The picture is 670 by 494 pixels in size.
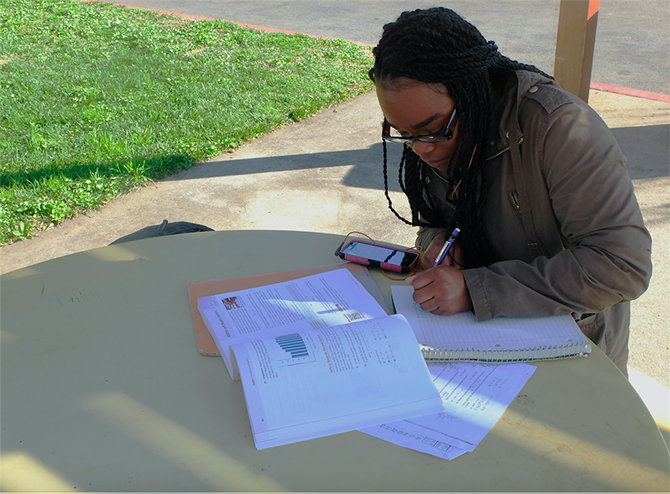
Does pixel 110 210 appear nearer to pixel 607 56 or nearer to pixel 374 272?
pixel 374 272

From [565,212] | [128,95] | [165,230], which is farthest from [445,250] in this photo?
[128,95]

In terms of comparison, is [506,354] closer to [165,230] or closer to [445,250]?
[445,250]

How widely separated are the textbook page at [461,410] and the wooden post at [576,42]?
3517 millimetres

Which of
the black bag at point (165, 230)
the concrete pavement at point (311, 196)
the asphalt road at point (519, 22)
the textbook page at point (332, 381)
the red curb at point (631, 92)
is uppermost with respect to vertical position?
the textbook page at point (332, 381)

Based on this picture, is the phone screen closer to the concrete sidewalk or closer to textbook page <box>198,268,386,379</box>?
textbook page <box>198,268,386,379</box>

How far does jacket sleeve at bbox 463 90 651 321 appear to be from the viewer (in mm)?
1354

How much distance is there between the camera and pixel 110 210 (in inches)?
156

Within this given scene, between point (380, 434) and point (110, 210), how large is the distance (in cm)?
331

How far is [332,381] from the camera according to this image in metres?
1.16

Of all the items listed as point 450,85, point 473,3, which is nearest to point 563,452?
point 450,85

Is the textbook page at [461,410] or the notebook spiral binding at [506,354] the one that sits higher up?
the notebook spiral binding at [506,354]

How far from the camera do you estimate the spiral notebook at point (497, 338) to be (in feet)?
4.19

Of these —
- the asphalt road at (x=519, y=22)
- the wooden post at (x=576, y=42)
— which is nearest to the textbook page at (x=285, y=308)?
the wooden post at (x=576, y=42)

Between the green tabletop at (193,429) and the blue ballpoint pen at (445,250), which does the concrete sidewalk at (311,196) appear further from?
the green tabletop at (193,429)
